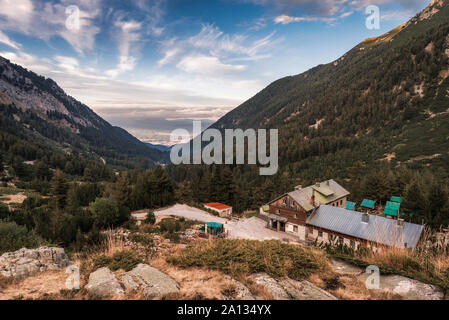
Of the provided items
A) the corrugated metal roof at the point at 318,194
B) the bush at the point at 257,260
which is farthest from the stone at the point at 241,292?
the corrugated metal roof at the point at 318,194

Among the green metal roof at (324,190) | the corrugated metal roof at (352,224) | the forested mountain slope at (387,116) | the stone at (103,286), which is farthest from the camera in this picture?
the forested mountain slope at (387,116)

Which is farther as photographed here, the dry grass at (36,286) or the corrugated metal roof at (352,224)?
the corrugated metal roof at (352,224)

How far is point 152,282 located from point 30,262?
4.13 metres

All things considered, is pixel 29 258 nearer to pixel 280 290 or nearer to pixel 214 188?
pixel 280 290

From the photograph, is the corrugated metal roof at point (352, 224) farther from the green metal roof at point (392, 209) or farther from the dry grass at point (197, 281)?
the dry grass at point (197, 281)

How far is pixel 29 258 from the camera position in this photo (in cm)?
650

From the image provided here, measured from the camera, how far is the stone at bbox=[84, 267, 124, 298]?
4516 mm

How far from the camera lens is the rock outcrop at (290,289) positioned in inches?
181

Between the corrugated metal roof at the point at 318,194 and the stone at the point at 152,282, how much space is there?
88.4 feet

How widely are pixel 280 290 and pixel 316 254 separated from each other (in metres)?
2.44

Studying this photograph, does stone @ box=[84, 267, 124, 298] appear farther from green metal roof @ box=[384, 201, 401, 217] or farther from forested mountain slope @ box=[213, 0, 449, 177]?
forested mountain slope @ box=[213, 0, 449, 177]

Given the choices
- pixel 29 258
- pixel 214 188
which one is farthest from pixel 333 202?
pixel 29 258

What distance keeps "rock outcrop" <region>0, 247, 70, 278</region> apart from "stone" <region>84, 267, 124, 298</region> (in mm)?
2035

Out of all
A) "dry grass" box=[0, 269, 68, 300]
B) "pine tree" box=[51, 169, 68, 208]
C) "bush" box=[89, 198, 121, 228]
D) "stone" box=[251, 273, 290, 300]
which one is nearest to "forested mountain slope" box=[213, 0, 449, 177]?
"bush" box=[89, 198, 121, 228]
